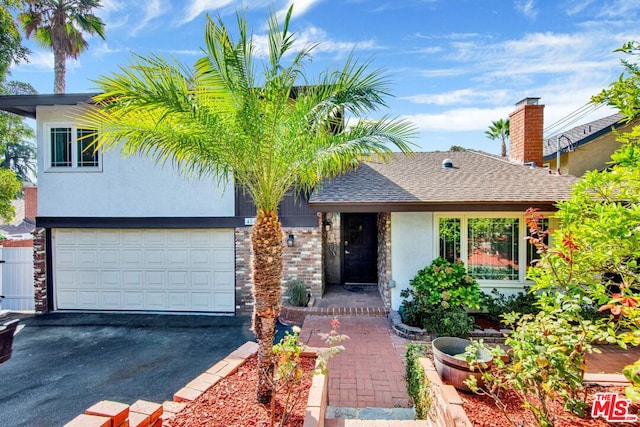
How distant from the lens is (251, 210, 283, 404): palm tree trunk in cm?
369

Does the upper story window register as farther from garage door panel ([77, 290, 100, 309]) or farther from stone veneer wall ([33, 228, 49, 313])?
garage door panel ([77, 290, 100, 309])

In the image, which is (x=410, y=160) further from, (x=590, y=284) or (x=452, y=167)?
(x=590, y=284)

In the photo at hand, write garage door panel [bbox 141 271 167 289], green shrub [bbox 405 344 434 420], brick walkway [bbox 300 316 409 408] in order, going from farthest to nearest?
garage door panel [bbox 141 271 167 289] < brick walkway [bbox 300 316 409 408] < green shrub [bbox 405 344 434 420]

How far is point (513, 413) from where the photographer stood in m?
3.38

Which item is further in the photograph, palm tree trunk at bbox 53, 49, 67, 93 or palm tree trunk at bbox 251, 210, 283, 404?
palm tree trunk at bbox 53, 49, 67, 93

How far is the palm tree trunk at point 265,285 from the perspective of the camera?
12.1ft

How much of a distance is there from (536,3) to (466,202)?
5.22 metres

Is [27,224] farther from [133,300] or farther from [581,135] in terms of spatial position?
[581,135]

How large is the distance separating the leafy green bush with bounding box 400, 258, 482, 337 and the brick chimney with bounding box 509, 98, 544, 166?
16.4 ft

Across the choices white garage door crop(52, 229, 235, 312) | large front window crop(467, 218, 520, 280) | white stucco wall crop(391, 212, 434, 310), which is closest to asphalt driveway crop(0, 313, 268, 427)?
white garage door crop(52, 229, 235, 312)

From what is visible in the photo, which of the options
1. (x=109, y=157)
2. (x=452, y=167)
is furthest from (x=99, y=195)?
(x=452, y=167)

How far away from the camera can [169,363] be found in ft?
20.2

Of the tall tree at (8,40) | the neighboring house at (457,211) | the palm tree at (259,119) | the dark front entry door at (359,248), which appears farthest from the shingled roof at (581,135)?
the tall tree at (8,40)

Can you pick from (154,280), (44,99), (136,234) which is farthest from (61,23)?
(154,280)
